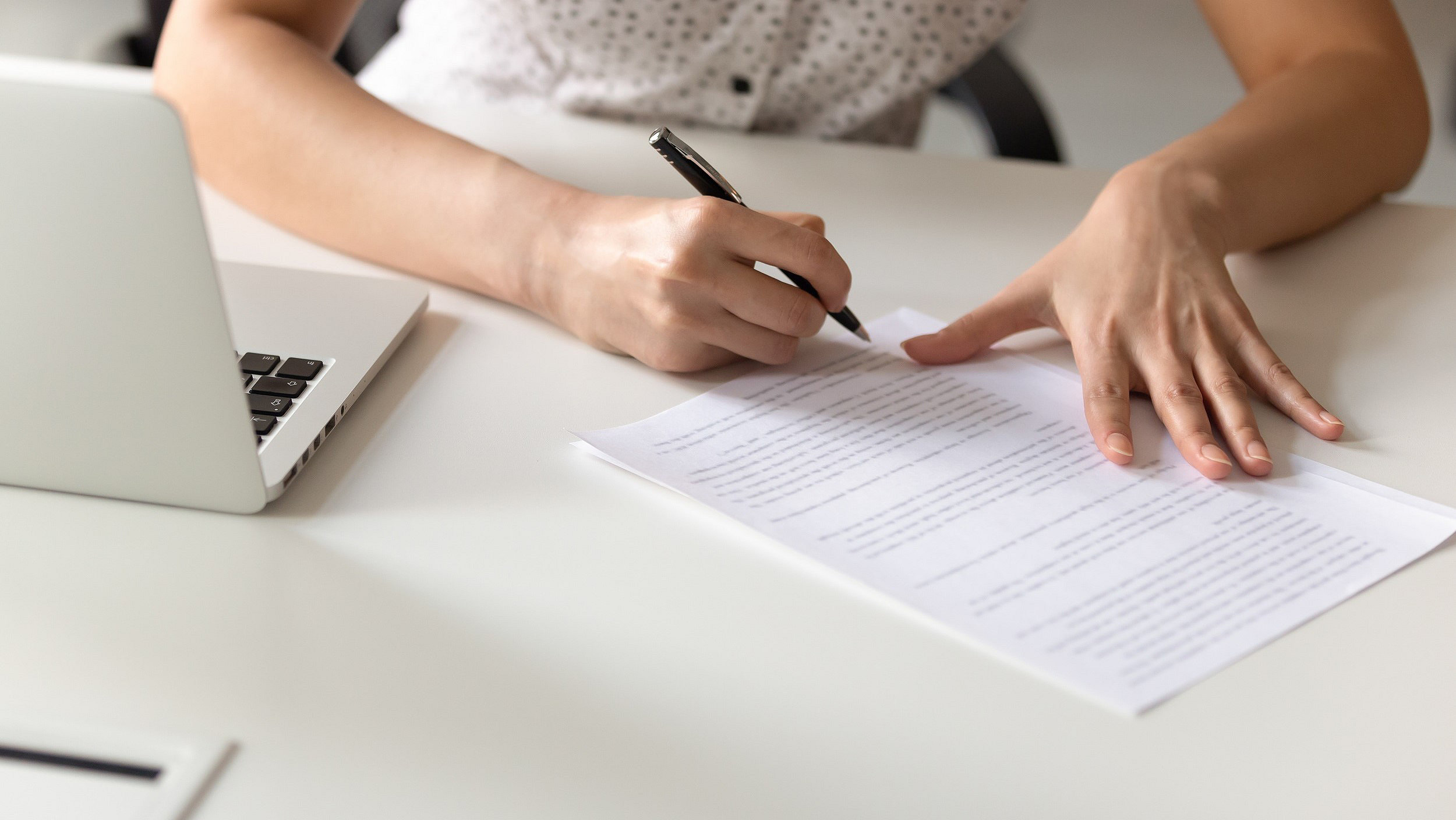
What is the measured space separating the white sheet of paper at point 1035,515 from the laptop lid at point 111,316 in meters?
0.19

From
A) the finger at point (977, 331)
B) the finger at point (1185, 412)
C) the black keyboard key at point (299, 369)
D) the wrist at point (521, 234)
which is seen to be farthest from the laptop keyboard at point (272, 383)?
the finger at point (1185, 412)

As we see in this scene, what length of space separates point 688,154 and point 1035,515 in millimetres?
292

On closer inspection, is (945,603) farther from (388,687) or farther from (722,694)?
(388,687)

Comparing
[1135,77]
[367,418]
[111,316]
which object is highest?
[111,316]

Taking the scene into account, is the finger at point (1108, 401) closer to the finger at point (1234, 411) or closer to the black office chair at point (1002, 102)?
the finger at point (1234, 411)

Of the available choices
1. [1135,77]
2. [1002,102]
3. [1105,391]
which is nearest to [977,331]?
[1105,391]

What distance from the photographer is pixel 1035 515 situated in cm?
55

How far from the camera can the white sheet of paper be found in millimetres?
479

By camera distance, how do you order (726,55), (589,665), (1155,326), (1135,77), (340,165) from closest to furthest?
(589,665)
(1155,326)
(340,165)
(726,55)
(1135,77)

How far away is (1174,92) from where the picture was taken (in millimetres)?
3230

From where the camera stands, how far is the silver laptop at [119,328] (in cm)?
44

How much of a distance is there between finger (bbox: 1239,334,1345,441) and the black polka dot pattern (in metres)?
0.56

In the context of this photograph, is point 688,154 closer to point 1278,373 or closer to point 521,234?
point 521,234

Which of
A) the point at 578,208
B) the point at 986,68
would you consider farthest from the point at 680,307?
the point at 986,68
